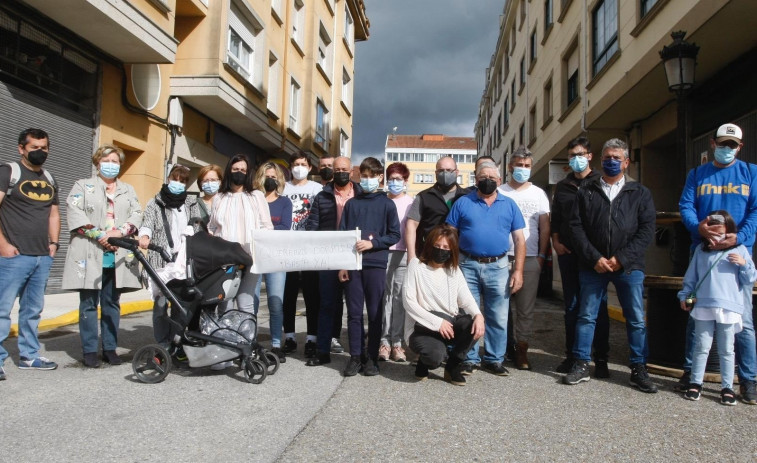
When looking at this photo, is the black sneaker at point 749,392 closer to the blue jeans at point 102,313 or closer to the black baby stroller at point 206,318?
the black baby stroller at point 206,318

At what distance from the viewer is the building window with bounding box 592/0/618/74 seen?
13.0 meters

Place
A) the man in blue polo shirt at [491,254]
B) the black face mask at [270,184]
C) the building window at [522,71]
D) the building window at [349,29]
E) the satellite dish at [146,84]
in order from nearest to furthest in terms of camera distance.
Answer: the man in blue polo shirt at [491,254], the black face mask at [270,184], the satellite dish at [146,84], the building window at [522,71], the building window at [349,29]

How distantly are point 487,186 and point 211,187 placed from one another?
9.04ft

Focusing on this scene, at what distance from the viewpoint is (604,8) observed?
14.0 meters

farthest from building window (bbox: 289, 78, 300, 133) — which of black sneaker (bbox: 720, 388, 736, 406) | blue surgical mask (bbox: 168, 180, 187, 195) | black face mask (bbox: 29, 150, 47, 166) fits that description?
black sneaker (bbox: 720, 388, 736, 406)

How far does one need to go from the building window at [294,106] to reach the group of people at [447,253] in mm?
15985

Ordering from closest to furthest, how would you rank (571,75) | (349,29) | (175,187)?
(175,187), (571,75), (349,29)

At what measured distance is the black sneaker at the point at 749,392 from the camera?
3.93 metres

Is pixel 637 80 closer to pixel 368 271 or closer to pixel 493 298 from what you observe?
pixel 493 298

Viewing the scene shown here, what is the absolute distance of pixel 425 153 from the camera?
83.6 metres

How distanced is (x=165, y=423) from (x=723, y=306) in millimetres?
4032

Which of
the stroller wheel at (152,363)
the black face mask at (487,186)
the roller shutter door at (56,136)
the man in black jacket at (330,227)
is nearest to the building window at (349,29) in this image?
the roller shutter door at (56,136)

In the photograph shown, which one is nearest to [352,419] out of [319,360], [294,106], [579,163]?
[319,360]

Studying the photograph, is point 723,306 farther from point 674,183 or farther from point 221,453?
point 674,183
